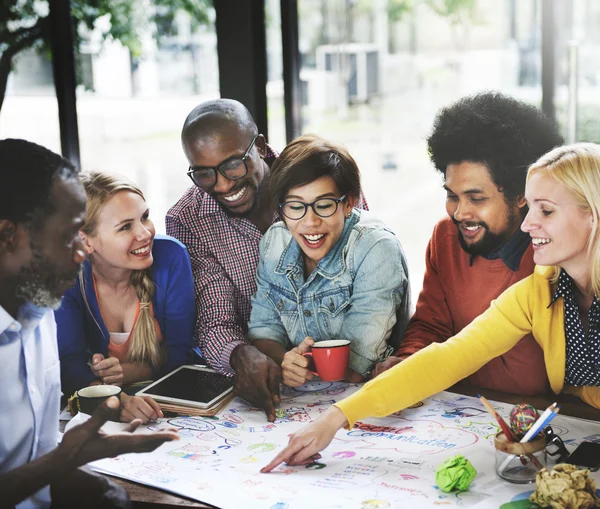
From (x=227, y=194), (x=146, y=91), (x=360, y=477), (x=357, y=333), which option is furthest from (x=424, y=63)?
(x=360, y=477)

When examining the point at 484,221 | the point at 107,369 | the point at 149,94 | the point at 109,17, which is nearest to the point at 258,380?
the point at 107,369

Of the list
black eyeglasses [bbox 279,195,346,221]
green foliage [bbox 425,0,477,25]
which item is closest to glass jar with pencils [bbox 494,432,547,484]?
black eyeglasses [bbox 279,195,346,221]

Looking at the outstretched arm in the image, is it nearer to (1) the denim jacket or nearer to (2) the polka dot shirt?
(1) the denim jacket

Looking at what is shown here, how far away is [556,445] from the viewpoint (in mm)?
1478

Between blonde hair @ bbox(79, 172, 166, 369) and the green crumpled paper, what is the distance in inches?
36.8

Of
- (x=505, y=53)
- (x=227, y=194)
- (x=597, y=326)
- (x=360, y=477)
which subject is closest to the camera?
(x=360, y=477)

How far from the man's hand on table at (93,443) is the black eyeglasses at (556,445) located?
31.5 inches

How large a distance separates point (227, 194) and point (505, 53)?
1665mm

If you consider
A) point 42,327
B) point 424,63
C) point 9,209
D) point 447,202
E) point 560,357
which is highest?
point 424,63

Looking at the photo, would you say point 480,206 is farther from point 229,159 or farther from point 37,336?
point 37,336

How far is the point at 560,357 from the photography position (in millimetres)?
1721

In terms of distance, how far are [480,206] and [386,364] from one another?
18.7 inches

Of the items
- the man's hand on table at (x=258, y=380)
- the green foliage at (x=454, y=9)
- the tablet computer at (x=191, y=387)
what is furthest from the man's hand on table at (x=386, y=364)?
the green foliage at (x=454, y=9)

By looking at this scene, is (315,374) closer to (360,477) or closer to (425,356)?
(425,356)
